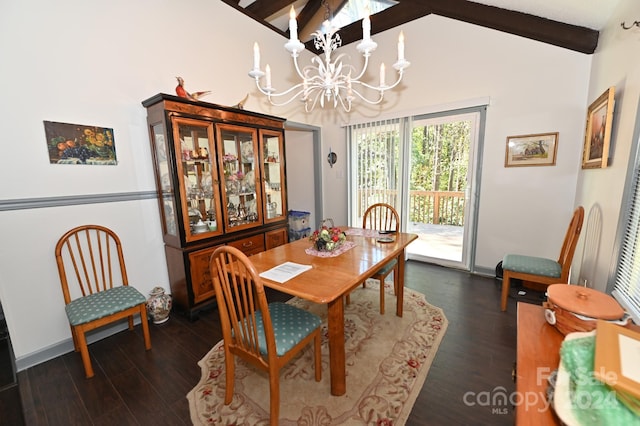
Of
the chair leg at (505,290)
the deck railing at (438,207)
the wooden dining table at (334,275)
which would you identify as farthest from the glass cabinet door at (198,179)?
the deck railing at (438,207)

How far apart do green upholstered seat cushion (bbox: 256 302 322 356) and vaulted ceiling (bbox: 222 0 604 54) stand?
10.00 ft

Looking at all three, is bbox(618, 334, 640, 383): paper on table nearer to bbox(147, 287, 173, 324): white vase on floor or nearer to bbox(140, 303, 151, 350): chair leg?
bbox(140, 303, 151, 350): chair leg

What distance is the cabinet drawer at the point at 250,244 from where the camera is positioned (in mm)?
2668

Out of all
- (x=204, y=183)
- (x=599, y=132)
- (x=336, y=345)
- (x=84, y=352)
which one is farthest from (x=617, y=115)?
(x=84, y=352)

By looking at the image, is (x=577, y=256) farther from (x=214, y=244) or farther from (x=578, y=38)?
(x=214, y=244)

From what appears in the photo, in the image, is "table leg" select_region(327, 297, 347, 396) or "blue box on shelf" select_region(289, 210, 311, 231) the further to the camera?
"blue box on shelf" select_region(289, 210, 311, 231)

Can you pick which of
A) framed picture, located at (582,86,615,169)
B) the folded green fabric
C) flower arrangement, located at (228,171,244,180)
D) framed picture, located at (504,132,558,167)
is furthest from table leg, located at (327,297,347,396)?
framed picture, located at (504,132,558,167)

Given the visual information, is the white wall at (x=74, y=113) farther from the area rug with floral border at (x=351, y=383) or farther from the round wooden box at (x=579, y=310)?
the round wooden box at (x=579, y=310)

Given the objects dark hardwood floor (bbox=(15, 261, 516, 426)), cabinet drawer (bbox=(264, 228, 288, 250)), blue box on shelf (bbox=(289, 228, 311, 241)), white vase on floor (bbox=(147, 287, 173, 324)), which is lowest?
dark hardwood floor (bbox=(15, 261, 516, 426))

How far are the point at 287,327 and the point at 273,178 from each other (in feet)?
6.74

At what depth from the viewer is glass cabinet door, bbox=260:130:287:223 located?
2990mm

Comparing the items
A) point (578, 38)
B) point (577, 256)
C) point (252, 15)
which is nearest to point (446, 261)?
point (577, 256)

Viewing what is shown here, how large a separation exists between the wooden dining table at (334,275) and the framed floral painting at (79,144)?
1528 mm

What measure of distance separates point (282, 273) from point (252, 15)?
3.21 m
